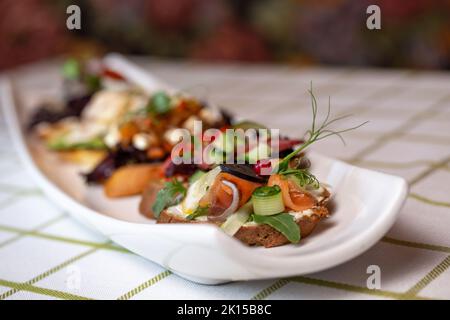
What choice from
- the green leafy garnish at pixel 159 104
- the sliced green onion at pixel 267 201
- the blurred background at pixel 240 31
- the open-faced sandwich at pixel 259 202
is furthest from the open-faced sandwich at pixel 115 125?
the blurred background at pixel 240 31

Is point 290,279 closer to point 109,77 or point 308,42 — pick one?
point 109,77

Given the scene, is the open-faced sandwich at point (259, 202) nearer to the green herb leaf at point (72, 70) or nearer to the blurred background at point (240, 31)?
the green herb leaf at point (72, 70)

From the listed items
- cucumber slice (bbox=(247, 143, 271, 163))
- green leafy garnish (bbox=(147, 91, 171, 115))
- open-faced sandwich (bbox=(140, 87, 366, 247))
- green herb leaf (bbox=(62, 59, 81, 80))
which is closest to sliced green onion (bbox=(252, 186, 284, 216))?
open-faced sandwich (bbox=(140, 87, 366, 247))

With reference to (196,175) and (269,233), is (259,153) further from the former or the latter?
(269,233)

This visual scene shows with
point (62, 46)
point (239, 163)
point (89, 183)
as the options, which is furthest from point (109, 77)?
→ point (62, 46)

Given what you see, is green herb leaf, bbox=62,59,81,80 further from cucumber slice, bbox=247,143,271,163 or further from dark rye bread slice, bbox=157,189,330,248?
dark rye bread slice, bbox=157,189,330,248
